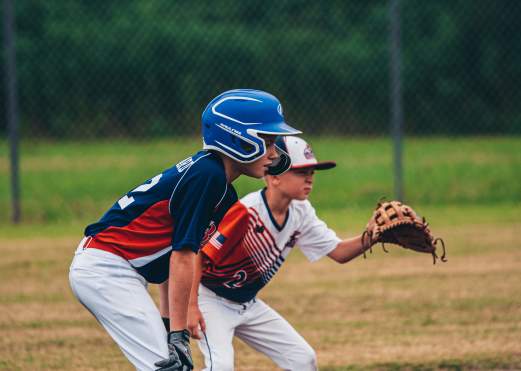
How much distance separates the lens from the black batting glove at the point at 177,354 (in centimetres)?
363

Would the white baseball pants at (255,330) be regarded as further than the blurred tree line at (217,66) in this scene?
No

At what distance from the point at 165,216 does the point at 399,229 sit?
1443mm

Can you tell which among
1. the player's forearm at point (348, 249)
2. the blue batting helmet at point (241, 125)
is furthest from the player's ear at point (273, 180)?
the blue batting helmet at point (241, 125)

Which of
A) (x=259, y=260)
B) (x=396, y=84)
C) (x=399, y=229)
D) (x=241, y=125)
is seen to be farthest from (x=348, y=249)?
(x=396, y=84)

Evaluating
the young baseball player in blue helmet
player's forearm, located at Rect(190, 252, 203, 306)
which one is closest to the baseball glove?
player's forearm, located at Rect(190, 252, 203, 306)

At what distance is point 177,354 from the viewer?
3.65 m

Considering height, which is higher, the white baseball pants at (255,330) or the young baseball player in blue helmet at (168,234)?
the young baseball player in blue helmet at (168,234)

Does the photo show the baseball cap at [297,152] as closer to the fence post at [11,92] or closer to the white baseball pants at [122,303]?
the white baseball pants at [122,303]

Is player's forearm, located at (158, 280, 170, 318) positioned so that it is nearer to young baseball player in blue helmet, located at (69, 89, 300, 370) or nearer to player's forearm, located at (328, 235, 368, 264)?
young baseball player in blue helmet, located at (69, 89, 300, 370)

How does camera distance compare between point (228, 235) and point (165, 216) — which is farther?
point (228, 235)

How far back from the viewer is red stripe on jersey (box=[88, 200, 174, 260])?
12.7ft

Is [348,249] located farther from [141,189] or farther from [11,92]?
[11,92]

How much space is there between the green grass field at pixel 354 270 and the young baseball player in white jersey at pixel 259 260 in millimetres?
794

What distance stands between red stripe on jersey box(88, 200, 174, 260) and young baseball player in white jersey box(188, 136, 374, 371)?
0.51 m
